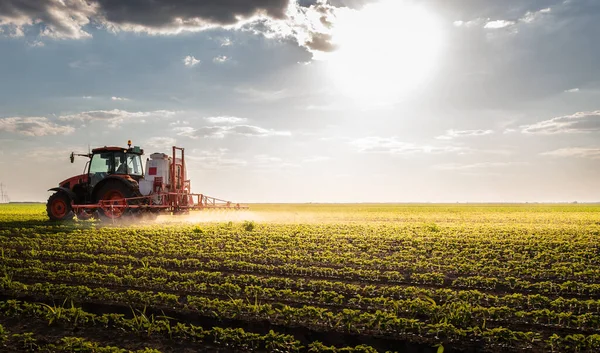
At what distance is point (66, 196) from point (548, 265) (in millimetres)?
21051

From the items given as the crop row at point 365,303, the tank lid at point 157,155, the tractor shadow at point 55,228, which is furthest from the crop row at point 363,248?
the tank lid at point 157,155

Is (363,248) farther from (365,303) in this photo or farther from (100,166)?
(100,166)

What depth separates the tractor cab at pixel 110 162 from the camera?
A: 2216 cm

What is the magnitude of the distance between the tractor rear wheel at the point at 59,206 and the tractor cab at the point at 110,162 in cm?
169

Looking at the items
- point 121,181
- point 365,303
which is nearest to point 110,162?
point 121,181

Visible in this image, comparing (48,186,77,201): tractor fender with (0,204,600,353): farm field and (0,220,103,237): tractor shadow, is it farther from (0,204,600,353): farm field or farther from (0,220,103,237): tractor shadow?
(0,204,600,353): farm field

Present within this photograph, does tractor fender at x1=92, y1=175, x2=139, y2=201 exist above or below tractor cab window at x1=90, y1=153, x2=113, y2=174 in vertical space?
below

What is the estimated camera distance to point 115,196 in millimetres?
21469

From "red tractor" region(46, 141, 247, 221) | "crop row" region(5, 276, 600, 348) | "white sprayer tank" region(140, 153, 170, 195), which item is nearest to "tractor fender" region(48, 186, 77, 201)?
"red tractor" region(46, 141, 247, 221)

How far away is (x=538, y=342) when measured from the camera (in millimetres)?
7016

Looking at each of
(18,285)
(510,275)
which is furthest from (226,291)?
(510,275)

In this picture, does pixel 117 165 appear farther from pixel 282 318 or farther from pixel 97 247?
pixel 282 318

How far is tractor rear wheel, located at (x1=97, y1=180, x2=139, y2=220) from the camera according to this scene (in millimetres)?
21077

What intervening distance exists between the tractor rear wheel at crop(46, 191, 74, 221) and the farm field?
20.2ft
